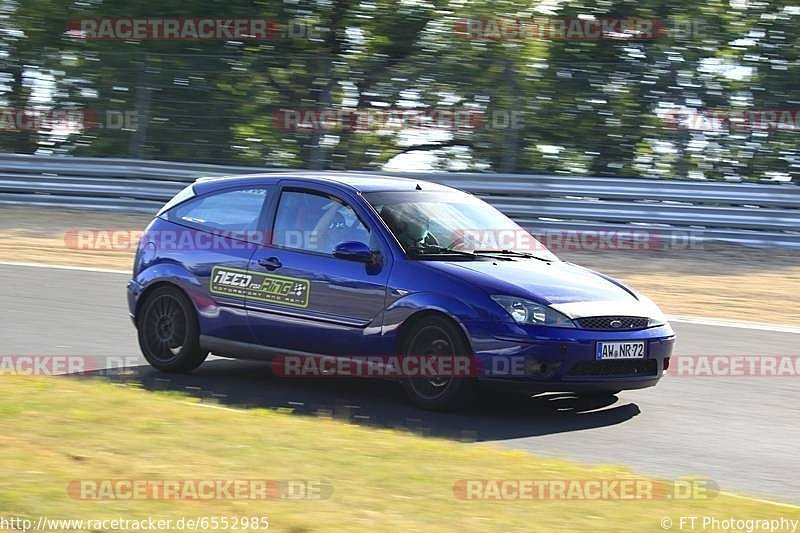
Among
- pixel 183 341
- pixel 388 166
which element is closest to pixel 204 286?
pixel 183 341

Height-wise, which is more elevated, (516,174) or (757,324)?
(516,174)

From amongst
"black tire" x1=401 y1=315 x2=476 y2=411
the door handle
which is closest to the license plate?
"black tire" x1=401 y1=315 x2=476 y2=411

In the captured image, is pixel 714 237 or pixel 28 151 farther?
pixel 28 151

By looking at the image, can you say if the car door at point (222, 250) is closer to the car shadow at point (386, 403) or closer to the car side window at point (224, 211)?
the car side window at point (224, 211)

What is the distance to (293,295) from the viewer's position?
921 centimetres

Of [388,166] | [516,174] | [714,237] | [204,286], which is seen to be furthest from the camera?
[388,166]

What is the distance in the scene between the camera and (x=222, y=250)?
9734 mm

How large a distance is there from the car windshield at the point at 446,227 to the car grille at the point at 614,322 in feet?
3.16

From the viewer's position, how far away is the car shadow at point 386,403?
8.26 metres

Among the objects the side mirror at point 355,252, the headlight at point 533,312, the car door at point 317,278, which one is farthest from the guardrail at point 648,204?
the headlight at point 533,312

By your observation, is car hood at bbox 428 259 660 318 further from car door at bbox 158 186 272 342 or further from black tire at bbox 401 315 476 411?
car door at bbox 158 186 272 342

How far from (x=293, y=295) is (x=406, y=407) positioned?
1154 mm

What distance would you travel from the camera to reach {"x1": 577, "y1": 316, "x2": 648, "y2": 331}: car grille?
27.6ft

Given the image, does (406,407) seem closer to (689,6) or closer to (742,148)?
(742,148)
